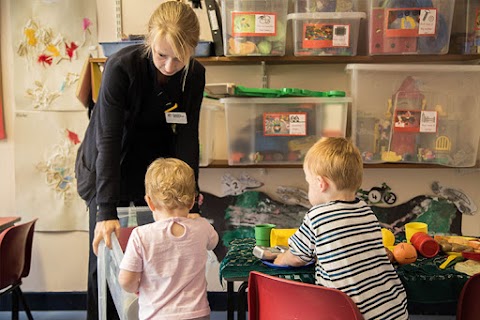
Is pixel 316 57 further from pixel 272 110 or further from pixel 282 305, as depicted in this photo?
pixel 282 305

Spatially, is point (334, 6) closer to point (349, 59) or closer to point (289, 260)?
point (349, 59)

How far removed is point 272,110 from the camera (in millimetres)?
2369

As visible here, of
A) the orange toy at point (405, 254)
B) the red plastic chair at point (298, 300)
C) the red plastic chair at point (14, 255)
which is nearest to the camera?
the red plastic chair at point (298, 300)

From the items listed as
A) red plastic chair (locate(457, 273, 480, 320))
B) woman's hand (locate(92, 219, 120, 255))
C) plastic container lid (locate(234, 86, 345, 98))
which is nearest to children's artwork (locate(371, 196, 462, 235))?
plastic container lid (locate(234, 86, 345, 98))

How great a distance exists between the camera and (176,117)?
70.1 inches

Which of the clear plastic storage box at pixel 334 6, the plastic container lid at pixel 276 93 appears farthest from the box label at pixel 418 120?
the clear plastic storage box at pixel 334 6

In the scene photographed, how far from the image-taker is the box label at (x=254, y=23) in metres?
2.26

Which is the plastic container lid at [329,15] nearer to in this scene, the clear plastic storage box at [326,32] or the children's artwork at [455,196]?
the clear plastic storage box at [326,32]

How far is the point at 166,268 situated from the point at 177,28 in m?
0.69

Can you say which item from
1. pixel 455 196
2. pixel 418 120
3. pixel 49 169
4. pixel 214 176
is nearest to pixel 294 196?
pixel 214 176

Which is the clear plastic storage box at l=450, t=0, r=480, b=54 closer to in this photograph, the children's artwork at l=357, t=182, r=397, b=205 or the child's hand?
the children's artwork at l=357, t=182, r=397, b=205

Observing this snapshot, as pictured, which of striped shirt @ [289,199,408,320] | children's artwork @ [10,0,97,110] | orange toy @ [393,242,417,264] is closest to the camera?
striped shirt @ [289,199,408,320]

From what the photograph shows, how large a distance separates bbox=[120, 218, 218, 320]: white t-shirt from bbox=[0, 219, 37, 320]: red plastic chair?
0.95 metres

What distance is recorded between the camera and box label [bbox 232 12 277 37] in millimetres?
2258
